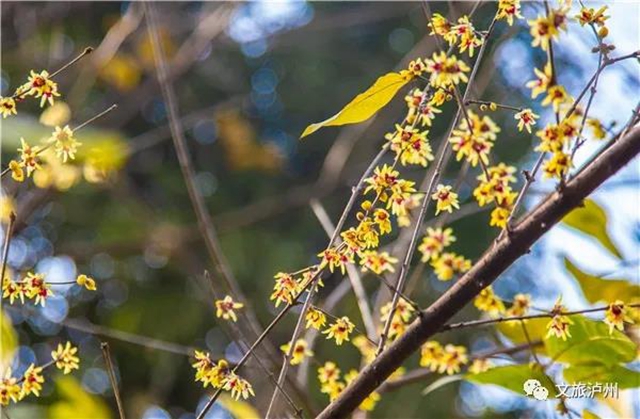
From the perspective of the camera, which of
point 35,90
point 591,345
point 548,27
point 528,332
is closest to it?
point 548,27

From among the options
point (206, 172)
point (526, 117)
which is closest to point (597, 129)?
point (526, 117)

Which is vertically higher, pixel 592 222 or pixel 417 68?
pixel 592 222

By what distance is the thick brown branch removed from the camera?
0.41 meters

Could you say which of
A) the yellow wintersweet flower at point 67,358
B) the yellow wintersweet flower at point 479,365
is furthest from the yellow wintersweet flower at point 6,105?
the yellow wintersweet flower at point 479,365

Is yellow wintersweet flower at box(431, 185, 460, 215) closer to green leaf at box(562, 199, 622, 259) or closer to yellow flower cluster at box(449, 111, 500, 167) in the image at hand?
yellow flower cluster at box(449, 111, 500, 167)

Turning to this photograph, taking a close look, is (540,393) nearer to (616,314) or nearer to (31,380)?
(616,314)

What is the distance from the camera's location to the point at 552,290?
109 cm

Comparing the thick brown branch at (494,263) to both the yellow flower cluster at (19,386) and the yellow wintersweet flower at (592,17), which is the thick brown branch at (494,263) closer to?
the yellow wintersweet flower at (592,17)

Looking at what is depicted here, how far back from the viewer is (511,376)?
56cm

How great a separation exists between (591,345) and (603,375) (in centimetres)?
3

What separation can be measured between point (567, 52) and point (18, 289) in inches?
28.8

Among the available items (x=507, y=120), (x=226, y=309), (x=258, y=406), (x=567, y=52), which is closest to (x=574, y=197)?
(x=226, y=309)

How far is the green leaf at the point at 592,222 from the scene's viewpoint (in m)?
0.71

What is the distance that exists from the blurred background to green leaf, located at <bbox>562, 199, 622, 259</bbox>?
1.12 feet
